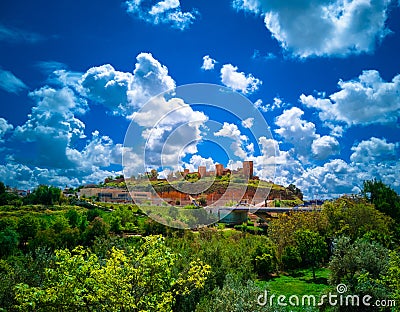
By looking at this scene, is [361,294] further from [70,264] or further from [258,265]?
[258,265]

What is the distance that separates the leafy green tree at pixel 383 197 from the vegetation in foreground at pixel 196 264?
0.11m

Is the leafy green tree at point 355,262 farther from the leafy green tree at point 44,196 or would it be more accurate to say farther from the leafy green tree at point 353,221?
the leafy green tree at point 44,196

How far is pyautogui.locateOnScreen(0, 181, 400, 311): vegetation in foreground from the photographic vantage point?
7316 millimetres

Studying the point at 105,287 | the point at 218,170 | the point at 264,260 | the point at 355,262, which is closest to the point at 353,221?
the point at 264,260

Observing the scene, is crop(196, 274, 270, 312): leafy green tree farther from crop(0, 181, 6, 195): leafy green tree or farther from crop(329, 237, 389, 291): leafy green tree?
crop(0, 181, 6, 195): leafy green tree

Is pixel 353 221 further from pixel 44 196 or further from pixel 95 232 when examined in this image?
pixel 44 196

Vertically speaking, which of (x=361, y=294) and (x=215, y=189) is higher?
(x=215, y=189)

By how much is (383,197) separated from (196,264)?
1448 inches

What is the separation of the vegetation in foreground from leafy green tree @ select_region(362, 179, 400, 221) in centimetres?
11

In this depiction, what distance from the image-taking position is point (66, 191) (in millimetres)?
82062

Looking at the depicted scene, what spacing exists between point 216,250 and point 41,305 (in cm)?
1095

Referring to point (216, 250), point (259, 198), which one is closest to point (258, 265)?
point (216, 250)

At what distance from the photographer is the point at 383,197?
39.9 metres

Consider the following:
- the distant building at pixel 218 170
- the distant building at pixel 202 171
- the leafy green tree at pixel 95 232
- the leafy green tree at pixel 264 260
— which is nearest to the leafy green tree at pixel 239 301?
the leafy green tree at pixel 264 260
